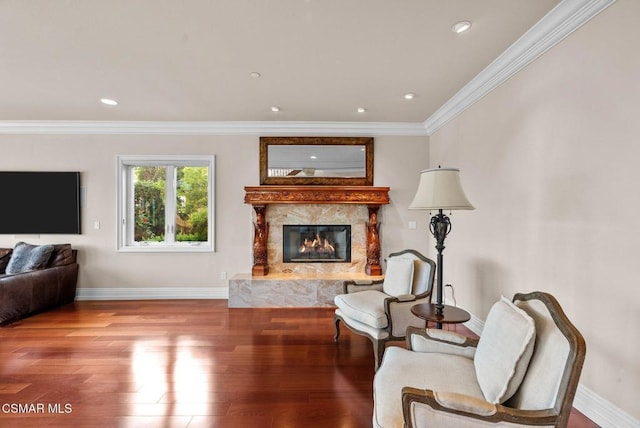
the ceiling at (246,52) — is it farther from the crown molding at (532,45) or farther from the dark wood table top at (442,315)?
the dark wood table top at (442,315)

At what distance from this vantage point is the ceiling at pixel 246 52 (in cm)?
200

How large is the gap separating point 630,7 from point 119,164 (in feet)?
17.5

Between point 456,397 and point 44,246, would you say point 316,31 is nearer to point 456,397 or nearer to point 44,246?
point 456,397

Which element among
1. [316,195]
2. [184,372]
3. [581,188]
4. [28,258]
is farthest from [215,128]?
[581,188]

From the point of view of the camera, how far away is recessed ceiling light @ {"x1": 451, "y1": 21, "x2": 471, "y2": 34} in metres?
2.13

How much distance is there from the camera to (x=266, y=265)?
4.41 m

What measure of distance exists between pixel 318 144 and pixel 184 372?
3.22m

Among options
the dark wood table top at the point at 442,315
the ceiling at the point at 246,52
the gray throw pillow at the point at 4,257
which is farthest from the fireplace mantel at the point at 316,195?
the gray throw pillow at the point at 4,257

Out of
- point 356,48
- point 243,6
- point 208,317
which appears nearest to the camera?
point 243,6

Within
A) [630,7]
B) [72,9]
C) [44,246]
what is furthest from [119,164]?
[630,7]

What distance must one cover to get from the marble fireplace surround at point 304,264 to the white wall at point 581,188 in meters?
1.73

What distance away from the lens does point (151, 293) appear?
4.46 metres

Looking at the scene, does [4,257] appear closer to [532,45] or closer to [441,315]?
[441,315]

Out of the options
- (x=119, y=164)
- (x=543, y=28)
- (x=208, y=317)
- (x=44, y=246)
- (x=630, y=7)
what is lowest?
(x=208, y=317)
